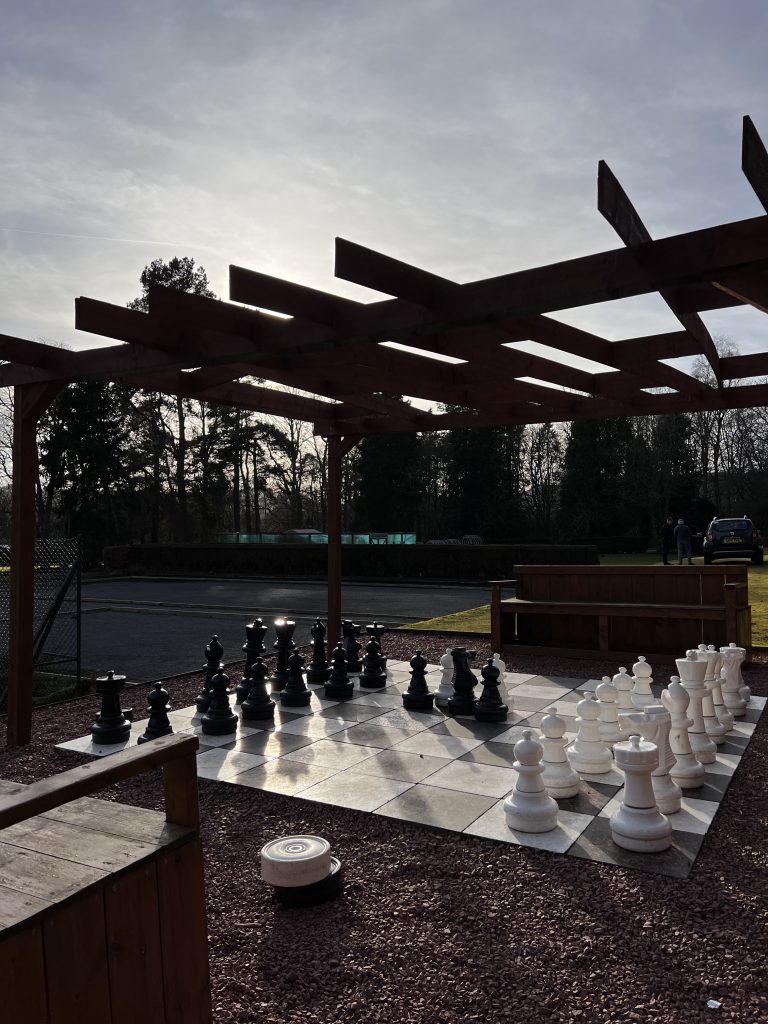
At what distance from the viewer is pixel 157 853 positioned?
2.01 metres

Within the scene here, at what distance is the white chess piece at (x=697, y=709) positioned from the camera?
463 cm

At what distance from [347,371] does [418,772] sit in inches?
136

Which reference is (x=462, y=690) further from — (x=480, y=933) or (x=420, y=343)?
(x=480, y=933)

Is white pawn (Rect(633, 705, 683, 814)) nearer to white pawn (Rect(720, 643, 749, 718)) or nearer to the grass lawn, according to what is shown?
white pawn (Rect(720, 643, 749, 718))

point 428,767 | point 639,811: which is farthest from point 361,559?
point 639,811

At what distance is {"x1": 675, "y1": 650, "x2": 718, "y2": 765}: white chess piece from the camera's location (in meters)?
4.63

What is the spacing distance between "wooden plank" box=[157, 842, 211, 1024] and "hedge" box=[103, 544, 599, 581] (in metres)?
18.9

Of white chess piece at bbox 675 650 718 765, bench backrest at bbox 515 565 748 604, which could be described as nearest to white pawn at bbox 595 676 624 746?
white chess piece at bbox 675 650 718 765

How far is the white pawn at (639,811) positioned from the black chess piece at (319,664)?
13.0 feet

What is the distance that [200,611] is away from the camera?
615 inches

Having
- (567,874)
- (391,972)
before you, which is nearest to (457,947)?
(391,972)

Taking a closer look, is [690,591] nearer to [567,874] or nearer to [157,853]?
[567,874]

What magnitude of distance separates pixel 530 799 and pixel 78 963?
2.54 m

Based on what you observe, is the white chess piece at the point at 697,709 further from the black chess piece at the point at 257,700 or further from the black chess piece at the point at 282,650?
the black chess piece at the point at 282,650
